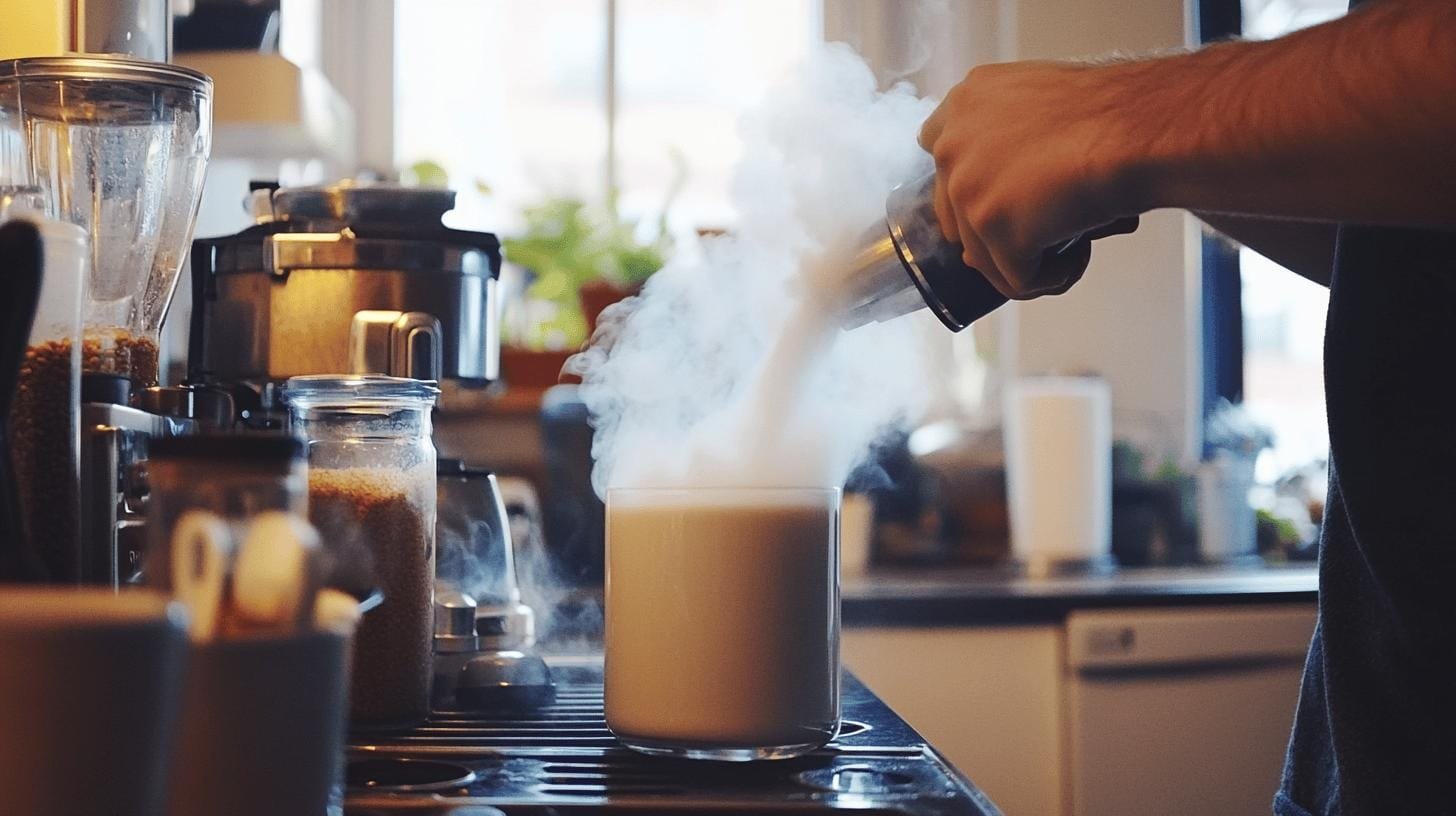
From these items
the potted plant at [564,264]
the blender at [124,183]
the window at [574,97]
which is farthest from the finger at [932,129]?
the window at [574,97]

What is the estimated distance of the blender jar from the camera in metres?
0.99

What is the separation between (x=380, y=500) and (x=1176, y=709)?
1.69 metres

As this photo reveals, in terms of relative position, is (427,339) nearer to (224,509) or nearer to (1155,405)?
(224,509)

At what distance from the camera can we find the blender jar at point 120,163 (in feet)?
3.25

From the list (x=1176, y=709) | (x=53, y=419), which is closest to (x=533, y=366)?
(x=1176, y=709)

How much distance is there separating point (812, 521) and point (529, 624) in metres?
0.44

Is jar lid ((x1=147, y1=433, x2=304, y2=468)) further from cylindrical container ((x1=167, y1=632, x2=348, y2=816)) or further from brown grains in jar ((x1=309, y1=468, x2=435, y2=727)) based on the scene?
brown grains in jar ((x1=309, y1=468, x2=435, y2=727))

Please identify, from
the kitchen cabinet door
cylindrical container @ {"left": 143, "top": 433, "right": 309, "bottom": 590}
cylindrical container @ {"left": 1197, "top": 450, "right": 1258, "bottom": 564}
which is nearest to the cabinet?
the kitchen cabinet door

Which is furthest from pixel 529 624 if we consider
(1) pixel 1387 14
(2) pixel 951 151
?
(1) pixel 1387 14

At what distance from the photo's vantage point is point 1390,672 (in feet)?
3.46

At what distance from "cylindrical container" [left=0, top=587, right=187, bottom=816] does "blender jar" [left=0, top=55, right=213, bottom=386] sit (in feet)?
1.73

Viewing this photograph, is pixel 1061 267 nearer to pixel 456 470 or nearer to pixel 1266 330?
pixel 456 470

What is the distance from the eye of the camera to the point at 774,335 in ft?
3.48

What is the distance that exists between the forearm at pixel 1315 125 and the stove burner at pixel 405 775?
0.51 meters
